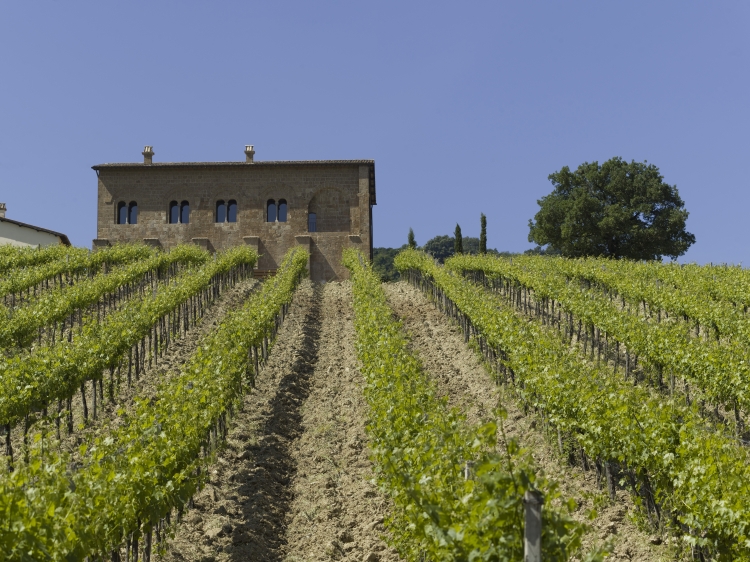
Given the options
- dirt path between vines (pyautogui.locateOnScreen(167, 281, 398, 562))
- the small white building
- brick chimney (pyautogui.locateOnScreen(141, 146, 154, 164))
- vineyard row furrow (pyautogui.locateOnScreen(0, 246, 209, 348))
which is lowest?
dirt path between vines (pyautogui.locateOnScreen(167, 281, 398, 562))

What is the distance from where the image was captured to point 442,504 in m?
5.41

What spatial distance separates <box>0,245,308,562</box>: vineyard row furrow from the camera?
505 centimetres

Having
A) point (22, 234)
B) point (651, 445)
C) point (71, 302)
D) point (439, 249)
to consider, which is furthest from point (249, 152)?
point (439, 249)

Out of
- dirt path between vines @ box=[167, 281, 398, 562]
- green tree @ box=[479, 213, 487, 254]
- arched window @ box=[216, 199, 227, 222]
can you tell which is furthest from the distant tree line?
dirt path between vines @ box=[167, 281, 398, 562]

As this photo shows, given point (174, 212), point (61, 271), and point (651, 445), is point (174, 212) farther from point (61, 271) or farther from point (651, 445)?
point (651, 445)

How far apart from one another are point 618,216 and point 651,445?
3376cm

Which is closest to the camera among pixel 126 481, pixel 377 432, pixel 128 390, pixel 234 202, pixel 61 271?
pixel 126 481

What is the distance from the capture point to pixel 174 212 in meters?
34.4

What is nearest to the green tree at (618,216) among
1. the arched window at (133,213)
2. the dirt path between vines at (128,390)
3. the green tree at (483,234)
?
the green tree at (483,234)

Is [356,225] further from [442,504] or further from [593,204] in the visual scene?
[442,504]

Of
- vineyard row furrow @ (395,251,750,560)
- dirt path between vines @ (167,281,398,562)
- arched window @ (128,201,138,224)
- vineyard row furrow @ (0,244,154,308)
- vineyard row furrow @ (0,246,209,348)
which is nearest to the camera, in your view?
vineyard row furrow @ (395,251,750,560)

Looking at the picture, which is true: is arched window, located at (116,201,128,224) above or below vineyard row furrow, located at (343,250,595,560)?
above

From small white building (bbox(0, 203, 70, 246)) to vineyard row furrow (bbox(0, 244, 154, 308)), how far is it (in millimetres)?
8331

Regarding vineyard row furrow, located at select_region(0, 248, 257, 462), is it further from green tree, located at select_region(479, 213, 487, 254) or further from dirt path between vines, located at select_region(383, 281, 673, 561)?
green tree, located at select_region(479, 213, 487, 254)
